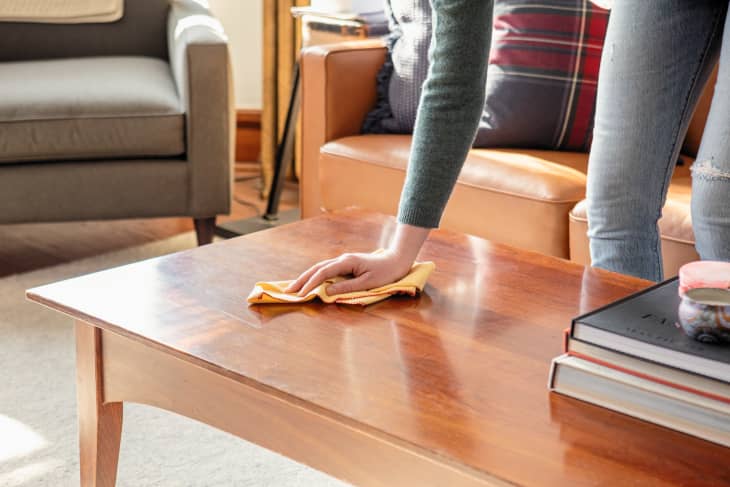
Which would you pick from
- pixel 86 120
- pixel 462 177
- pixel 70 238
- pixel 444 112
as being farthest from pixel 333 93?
pixel 444 112

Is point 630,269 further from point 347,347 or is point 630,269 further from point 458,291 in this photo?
point 347,347

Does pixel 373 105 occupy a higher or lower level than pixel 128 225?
higher

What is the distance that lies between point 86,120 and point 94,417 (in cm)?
130

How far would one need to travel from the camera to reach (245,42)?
11.8 ft

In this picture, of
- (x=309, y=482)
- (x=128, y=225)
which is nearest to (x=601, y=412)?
(x=309, y=482)

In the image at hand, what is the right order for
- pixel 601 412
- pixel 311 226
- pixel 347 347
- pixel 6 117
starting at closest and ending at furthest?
pixel 601 412 < pixel 347 347 < pixel 311 226 < pixel 6 117

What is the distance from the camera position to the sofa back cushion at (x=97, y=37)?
2857 mm

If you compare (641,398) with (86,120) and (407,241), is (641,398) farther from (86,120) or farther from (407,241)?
(86,120)

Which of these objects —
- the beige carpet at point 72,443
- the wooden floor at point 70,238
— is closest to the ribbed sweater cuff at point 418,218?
the beige carpet at point 72,443

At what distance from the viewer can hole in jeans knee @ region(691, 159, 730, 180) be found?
3.95 feet

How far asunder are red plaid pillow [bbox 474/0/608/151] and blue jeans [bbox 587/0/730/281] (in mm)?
822

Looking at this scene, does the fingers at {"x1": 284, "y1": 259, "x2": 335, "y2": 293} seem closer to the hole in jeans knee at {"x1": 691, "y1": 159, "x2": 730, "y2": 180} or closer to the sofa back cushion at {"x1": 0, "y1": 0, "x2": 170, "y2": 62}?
the hole in jeans knee at {"x1": 691, "y1": 159, "x2": 730, "y2": 180}

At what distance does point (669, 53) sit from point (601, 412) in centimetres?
58

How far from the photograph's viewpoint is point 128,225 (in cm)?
290
